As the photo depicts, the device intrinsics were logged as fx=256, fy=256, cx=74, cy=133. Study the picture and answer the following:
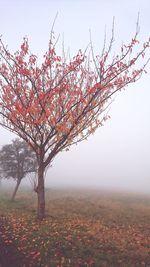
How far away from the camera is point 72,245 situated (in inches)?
440

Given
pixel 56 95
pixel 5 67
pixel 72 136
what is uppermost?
pixel 5 67

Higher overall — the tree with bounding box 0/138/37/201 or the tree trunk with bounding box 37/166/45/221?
the tree with bounding box 0/138/37/201

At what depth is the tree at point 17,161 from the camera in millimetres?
42250

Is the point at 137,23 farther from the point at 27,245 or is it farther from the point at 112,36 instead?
the point at 27,245

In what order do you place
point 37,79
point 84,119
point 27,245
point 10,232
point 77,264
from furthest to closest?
point 84,119
point 37,79
point 10,232
point 27,245
point 77,264

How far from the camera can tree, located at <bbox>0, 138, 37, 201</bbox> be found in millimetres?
42250

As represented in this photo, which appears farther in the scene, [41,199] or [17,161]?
[17,161]

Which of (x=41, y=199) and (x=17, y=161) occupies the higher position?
(x=17, y=161)

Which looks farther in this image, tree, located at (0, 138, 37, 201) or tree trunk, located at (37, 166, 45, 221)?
tree, located at (0, 138, 37, 201)

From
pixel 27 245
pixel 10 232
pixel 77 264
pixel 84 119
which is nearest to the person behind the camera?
pixel 77 264

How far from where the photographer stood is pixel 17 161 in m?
42.5

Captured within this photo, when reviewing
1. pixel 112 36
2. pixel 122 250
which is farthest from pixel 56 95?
pixel 122 250

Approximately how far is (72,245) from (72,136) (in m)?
8.58

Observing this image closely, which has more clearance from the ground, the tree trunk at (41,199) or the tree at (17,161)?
the tree at (17,161)
